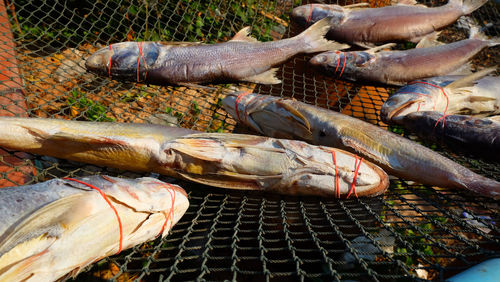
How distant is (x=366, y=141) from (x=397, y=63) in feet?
6.99

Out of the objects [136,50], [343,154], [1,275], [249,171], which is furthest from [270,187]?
[136,50]

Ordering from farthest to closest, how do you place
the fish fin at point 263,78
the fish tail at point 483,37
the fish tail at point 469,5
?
1. the fish tail at point 469,5
2. the fish tail at point 483,37
3. the fish fin at point 263,78

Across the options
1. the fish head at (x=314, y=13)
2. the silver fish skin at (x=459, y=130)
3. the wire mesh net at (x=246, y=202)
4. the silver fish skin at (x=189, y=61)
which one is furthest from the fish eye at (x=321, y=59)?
the silver fish skin at (x=459, y=130)

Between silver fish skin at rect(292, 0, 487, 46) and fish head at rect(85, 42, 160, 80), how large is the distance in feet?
9.72

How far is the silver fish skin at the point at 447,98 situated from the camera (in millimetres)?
3875

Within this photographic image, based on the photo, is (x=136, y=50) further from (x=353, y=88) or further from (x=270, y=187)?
(x=353, y=88)

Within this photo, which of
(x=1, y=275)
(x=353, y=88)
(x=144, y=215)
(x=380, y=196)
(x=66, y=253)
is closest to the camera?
(x=1, y=275)

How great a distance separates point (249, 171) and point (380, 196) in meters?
1.25

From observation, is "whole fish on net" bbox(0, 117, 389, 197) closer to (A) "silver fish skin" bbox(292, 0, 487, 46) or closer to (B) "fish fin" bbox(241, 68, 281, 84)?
(B) "fish fin" bbox(241, 68, 281, 84)

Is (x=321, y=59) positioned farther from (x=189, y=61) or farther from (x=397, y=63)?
(x=189, y=61)

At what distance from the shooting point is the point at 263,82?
Result: 4246 mm

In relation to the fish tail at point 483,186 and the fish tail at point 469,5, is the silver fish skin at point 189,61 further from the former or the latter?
the fish tail at point 469,5

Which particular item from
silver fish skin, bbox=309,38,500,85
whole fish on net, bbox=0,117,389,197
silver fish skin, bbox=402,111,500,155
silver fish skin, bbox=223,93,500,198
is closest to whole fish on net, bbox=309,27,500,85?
silver fish skin, bbox=309,38,500,85

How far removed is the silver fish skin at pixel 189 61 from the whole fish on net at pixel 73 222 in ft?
6.85
